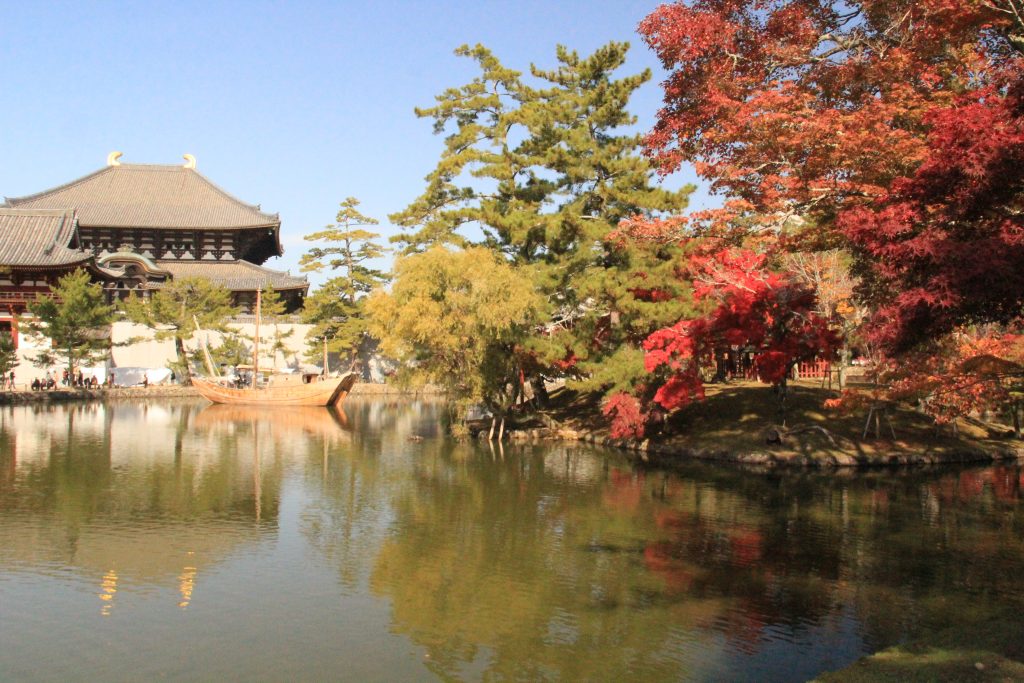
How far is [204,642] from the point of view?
8.45 m

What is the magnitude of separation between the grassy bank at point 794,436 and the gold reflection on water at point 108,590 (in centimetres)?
1341

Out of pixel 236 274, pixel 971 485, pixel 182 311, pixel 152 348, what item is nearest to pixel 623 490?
pixel 971 485

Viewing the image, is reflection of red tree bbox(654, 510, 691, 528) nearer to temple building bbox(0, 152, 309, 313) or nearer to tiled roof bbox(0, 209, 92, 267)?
tiled roof bbox(0, 209, 92, 267)

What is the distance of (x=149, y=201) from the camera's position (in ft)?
178

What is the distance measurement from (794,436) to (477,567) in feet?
40.6

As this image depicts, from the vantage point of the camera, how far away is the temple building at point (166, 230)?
4812cm

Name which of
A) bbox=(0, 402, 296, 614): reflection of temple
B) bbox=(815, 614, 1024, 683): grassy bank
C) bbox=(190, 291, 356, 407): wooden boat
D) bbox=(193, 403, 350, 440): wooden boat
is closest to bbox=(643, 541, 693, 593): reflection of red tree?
bbox=(815, 614, 1024, 683): grassy bank

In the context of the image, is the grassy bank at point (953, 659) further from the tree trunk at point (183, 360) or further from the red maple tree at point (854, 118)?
the tree trunk at point (183, 360)

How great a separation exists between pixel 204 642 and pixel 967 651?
6871 mm

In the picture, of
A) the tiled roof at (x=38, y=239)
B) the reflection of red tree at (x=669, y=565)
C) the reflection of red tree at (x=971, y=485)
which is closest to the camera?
the reflection of red tree at (x=669, y=565)

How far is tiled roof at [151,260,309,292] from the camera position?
48.7 meters

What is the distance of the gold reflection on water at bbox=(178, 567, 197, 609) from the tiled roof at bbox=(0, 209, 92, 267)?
109ft

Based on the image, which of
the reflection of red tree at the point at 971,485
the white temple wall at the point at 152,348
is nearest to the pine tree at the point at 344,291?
the white temple wall at the point at 152,348

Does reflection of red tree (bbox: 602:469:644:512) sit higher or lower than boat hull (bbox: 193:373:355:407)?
lower
